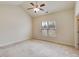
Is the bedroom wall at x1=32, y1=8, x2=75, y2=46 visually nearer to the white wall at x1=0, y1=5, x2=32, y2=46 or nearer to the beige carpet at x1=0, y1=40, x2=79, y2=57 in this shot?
the beige carpet at x1=0, y1=40, x2=79, y2=57

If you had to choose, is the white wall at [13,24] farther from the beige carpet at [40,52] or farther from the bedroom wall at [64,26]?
the bedroom wall at [64,26]

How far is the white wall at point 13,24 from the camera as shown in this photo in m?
5.00

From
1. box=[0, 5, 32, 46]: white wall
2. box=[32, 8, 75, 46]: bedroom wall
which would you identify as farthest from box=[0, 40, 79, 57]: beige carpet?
box=[0, 5, 32, 46]: white wall

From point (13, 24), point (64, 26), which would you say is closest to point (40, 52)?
point (64, 26)

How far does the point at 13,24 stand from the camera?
5.65m

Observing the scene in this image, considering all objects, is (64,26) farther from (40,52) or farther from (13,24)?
(13,24)

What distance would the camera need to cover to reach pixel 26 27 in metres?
6.84

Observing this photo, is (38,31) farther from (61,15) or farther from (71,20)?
(71,20)

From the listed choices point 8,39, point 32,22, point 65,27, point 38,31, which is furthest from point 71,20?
→ point 8,39

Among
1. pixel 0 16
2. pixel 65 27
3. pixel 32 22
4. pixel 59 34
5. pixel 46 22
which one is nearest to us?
pixel 0 16

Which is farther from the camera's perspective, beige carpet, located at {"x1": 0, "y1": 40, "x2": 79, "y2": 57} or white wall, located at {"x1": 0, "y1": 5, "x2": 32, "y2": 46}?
white wall, located at {"x1": 0, "y1": 5, "x2": 32, "y2": 46}

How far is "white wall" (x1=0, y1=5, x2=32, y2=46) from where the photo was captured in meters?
5.00

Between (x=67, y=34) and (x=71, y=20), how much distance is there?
87cm

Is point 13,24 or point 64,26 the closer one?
point 64,26
